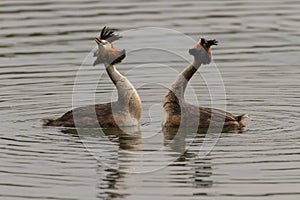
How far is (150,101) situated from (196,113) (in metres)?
2.18

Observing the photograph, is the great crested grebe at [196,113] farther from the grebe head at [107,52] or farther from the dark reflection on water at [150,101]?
the grebe head at [107,52]

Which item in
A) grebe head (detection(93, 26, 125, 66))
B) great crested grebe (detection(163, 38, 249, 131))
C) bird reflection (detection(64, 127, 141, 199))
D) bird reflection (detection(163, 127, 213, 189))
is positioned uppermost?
grebe head (detection(93, 26, 125, 66))

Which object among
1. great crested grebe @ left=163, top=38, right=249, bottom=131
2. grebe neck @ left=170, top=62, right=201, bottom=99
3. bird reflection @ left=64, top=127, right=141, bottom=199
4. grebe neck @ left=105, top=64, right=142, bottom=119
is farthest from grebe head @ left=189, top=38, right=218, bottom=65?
bird reflection @ left=64, top=127, right=141, bottom=199

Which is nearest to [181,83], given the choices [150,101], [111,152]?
[150,101]

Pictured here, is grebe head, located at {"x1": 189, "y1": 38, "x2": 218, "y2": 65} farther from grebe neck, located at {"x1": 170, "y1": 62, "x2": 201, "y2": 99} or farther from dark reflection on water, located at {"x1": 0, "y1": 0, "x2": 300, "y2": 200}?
dark reflection on water, located at {"x1": 0, "y1": 0, "x2": 300, "y2": 200}

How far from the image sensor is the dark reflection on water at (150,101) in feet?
41.9

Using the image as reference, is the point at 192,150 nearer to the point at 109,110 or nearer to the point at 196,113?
the point at 196,113

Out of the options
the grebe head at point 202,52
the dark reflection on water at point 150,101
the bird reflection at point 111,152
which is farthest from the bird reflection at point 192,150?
the grebe head at point 202,52

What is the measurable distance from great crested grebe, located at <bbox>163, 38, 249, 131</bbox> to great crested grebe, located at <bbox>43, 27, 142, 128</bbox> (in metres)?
0.55

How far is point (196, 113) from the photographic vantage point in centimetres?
1584

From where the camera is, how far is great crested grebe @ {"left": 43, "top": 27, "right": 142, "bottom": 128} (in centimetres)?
1608

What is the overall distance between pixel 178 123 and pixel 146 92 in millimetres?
2674

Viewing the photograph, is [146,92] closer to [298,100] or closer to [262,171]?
[298,100]

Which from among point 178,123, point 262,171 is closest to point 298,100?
point 178,123
